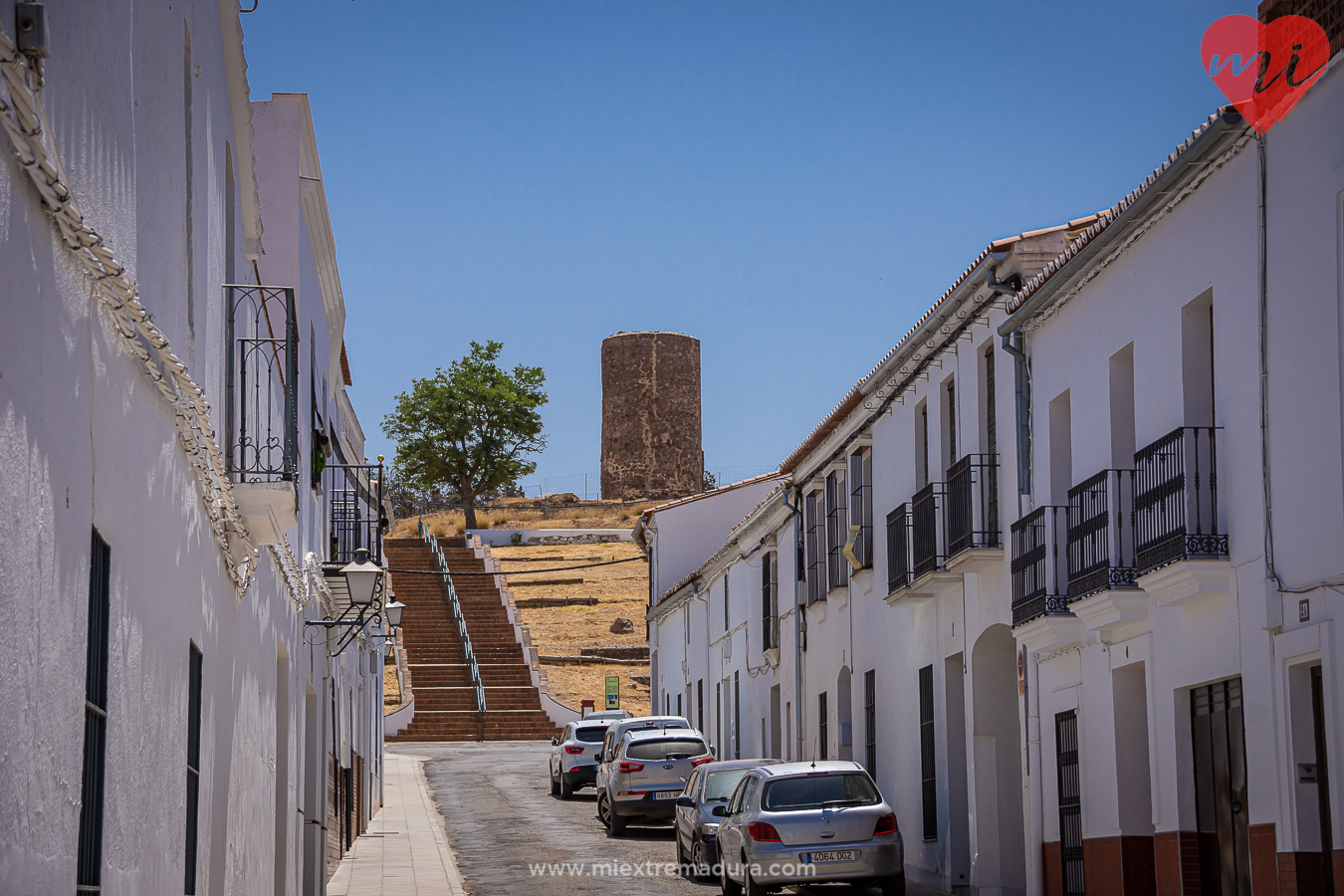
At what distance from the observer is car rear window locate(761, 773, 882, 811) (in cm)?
1554

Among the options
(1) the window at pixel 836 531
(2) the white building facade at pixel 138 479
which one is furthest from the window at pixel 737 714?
(2) the white building facade at pixel 138 479

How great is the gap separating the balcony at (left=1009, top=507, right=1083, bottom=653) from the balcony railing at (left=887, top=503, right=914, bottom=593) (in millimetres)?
3447

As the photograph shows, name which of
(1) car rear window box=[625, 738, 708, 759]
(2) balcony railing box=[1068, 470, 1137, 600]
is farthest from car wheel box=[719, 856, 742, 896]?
(1) car rear window box=[625, 738, 708, 759]

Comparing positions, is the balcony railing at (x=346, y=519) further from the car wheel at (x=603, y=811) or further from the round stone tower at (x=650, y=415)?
the round stone tower at (x=650, y=415)

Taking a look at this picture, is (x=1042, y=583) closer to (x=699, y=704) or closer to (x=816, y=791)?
(x=816, y=791)

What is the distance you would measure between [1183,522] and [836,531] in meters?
11.9

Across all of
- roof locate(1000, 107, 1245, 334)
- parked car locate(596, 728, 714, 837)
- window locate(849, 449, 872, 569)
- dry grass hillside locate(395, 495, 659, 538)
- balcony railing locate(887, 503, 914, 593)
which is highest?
dry grass hillside locate(395, 495, 659, 538)

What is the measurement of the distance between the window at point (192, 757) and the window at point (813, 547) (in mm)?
16132

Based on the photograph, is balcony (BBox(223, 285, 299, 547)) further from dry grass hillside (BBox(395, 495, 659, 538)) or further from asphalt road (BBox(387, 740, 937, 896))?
dry grass hillside (BBox(395, 495, 659, 538))

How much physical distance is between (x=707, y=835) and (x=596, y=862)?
2390 mm

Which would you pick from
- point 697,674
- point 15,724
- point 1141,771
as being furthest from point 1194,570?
point 697,674

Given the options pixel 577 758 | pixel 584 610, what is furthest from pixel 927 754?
pixel 584 610

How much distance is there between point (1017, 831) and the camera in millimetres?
16672

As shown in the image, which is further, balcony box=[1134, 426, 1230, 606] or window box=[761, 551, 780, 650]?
window box=[761, 551, 780, 650]
